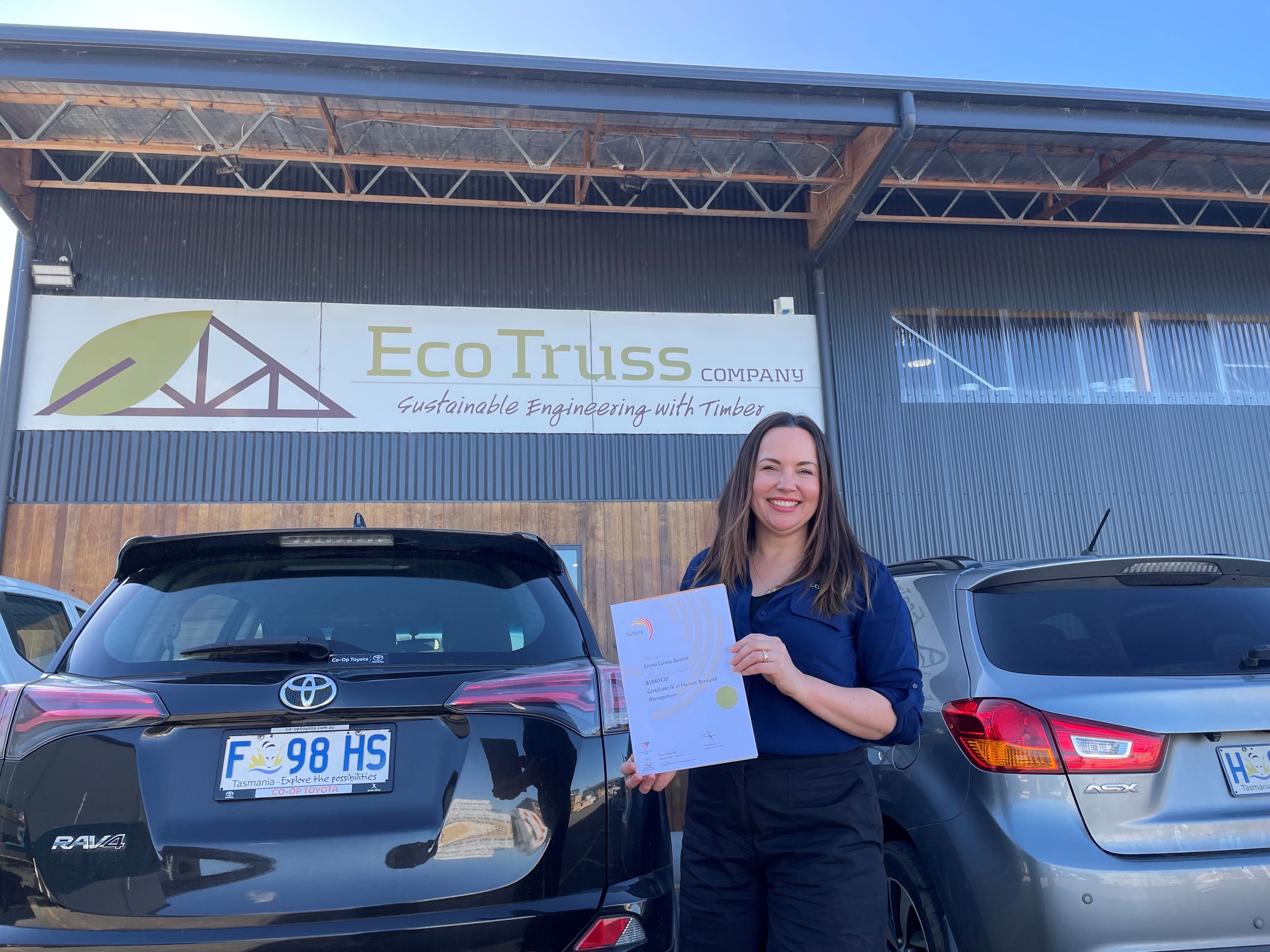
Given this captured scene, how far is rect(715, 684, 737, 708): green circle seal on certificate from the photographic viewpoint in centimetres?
190

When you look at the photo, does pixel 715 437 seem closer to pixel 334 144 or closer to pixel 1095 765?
pixel 334 144

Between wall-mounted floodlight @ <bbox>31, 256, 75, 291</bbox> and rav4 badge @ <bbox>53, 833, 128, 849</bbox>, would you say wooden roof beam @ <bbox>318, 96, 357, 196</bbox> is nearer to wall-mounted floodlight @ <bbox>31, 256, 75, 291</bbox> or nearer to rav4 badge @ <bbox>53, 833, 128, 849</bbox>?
wall-mounted floodlight @ <bbox>31, 256, 75, 291</bbox>

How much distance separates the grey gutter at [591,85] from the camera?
774 centimetres

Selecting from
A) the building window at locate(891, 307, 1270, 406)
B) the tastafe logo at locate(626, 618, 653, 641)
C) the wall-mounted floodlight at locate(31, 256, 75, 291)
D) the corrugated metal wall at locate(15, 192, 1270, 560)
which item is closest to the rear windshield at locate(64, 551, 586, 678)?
the tastafe logo at locate(626, 618, 653, 641)

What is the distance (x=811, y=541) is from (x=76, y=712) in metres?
1.74

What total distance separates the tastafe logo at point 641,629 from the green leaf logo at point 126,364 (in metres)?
8.90

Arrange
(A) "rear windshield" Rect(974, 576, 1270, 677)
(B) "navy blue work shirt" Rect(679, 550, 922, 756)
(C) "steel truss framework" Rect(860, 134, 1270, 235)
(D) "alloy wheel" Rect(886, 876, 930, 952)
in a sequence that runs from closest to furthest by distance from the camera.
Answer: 1. (B) "navy blue work shirt" Rect(679, 550, 922, 756)
2. (A) "rear windshield" Rect(974, 576, 1270, 677)
3. (D) "alloy wheel" Rect(886, 876, 930, 952)
4. (C) "steel truss framework" Rect(860, 134, 1270, 235)

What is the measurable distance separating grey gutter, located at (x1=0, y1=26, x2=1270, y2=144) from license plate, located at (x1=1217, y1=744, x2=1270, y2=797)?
7.43 metres

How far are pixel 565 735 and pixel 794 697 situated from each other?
558 millimetres

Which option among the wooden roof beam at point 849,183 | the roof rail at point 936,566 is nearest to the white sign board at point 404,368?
the wooden roof beam at point 849,183

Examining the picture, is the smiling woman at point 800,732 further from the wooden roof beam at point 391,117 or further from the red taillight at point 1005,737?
the wooden roof beam at point 391,117

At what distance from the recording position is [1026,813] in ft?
8.16

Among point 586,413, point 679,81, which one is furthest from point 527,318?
point 679,81

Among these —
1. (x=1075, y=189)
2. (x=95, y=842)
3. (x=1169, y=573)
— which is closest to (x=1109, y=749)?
(x=1169, y=573)
